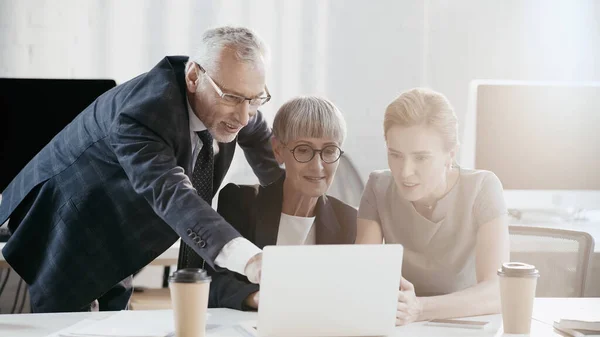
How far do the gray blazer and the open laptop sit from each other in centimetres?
59

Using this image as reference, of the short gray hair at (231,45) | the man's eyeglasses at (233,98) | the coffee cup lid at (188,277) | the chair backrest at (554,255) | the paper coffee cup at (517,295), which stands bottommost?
the chair backrest at (554,255)

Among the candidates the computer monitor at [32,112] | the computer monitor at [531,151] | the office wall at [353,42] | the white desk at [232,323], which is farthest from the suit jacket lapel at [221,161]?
the office wall at [353,42]

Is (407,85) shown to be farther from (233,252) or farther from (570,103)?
(233,252)

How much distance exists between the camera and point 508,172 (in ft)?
10.3

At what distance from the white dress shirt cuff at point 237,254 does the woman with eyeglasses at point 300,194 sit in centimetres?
46

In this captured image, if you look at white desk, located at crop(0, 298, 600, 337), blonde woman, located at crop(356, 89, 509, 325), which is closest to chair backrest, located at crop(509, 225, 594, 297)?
blonde woman, located at crop(356, 89, 509, 325)

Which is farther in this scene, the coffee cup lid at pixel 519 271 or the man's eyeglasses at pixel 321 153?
the man's eyeglasses at pixel 321 153

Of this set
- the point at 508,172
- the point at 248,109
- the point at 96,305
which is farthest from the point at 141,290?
the point at 248,109

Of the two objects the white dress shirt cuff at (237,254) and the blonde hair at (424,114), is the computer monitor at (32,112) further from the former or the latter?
the white dress shirt cuff at (237,254)

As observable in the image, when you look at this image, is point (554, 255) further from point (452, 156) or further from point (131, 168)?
point (131, 168)

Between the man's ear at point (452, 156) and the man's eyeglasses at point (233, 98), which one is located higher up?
the man's eyeglasses at point (233, 98)

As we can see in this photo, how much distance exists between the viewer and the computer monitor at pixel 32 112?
289 centimetres

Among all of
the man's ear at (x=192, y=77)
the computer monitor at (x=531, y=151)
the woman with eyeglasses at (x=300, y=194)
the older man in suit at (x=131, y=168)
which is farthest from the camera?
the computer monitor at (x=531, y=151)

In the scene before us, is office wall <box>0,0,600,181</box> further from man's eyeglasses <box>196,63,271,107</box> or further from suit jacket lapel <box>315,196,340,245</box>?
man's eyeglasses <box>196,63,271,107</box>
